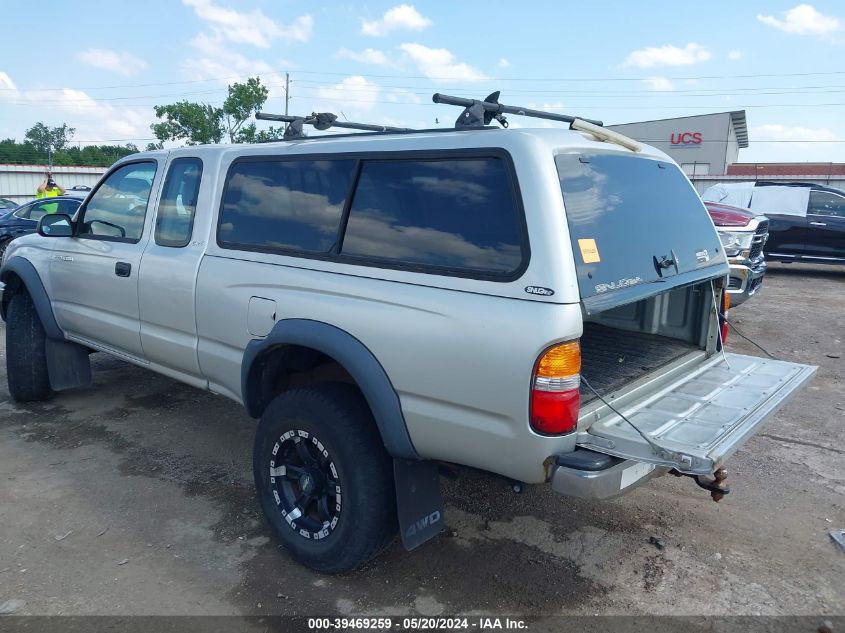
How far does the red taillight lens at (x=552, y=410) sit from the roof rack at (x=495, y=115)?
123 centimetres

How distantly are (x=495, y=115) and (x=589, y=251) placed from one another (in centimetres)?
106

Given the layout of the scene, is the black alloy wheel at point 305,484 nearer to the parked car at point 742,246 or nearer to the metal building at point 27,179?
the parked car at point 742,246

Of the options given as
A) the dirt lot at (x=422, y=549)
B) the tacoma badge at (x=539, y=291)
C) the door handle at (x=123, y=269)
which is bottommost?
the dirt lot at (x=422, y=549)

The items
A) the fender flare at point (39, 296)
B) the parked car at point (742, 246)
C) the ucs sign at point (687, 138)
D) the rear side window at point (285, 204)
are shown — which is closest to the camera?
the rear side window at point (285, 204)

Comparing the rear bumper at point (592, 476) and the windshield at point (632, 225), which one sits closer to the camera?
the rear bumper at point (592, 476)

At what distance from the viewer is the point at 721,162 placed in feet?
152

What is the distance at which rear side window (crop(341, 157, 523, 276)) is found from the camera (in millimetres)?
2660

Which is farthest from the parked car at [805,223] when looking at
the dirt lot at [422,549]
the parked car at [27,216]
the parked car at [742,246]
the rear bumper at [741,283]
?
the parked car at [27,216]

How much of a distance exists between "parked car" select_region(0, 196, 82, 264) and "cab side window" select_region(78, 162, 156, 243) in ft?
28.6

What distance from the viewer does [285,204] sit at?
11.6 ft

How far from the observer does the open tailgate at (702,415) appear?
99.3 inches

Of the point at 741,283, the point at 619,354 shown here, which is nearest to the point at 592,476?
the point at 619,354

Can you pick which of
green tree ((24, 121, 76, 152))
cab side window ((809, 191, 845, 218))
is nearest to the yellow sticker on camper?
cab side window ((809, 191, 845, 218))

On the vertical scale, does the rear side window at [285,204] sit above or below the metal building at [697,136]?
below
